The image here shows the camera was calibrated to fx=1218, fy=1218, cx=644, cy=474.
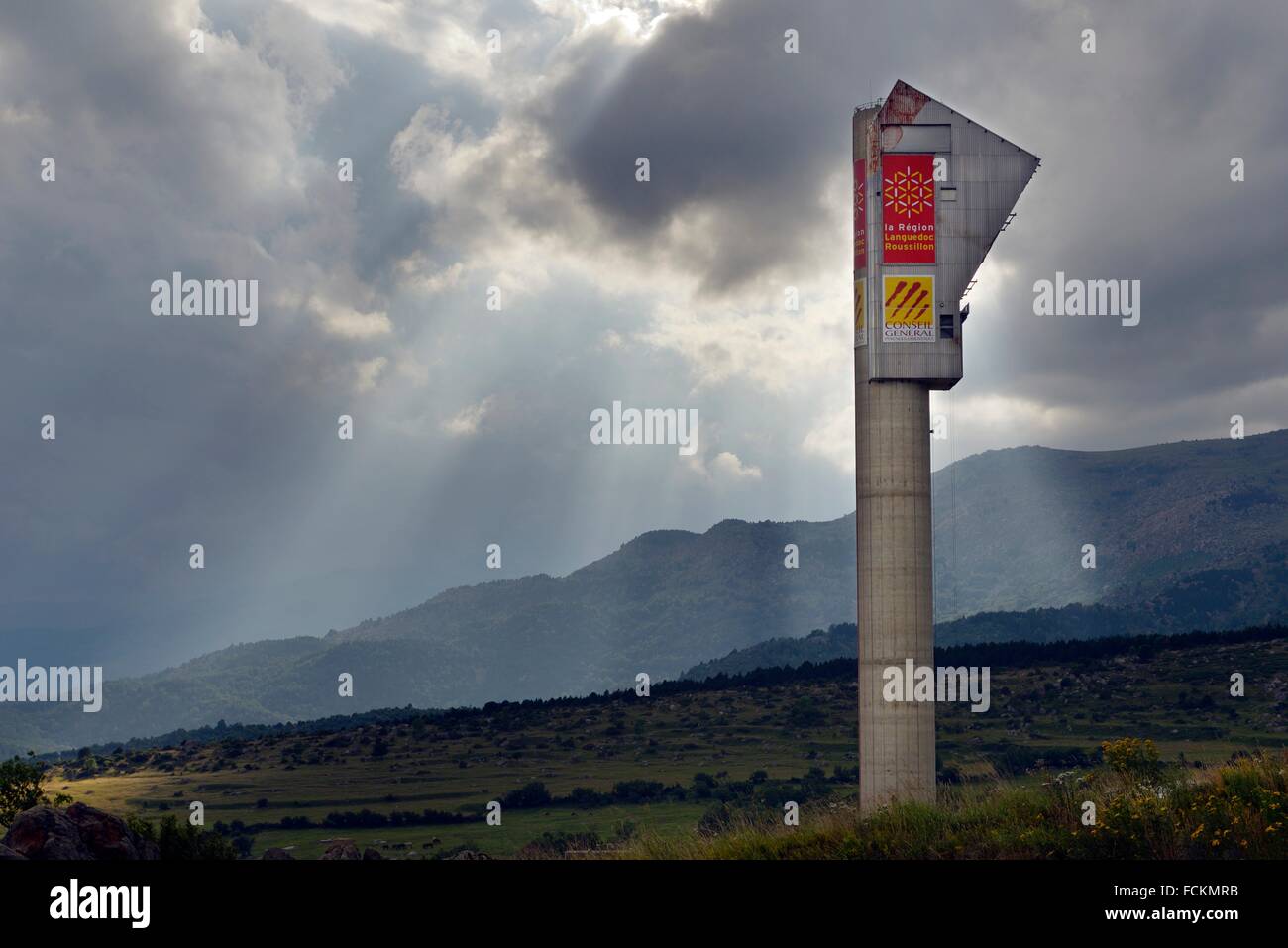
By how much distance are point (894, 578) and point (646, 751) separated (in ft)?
323

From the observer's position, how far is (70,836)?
106 ft

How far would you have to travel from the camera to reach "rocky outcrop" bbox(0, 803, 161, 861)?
3152 cm

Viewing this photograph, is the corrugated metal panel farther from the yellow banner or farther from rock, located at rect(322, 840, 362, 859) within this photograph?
rock, located at rect(322, 840, 362, 859)

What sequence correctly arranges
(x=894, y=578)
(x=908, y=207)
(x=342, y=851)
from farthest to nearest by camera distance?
(x=342, y=851), (x=908, y=207), (x=894, y=578)

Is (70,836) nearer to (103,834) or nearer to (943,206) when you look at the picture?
(103,834)

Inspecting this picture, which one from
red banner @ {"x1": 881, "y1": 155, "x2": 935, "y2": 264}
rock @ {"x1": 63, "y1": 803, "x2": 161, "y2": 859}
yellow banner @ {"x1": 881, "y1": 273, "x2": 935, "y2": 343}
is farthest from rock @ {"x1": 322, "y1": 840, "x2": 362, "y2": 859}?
red banner @ {"x1": 881, "y1": 155, "x2": 935, "y2": 264}

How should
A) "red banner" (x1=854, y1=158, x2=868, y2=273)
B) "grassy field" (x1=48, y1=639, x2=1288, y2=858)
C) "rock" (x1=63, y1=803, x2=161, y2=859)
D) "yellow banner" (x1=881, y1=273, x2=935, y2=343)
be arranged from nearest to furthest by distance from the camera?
1. "rock" (x1=63, y1=803, x2=161, y2=859)
2. "yellow banner" (x1=881, y1=273, x2=935, y2=343)
3. "red banner" (x1=854, y1=158, x2=868, y2=273)
4. "grassy field" (x1=48, y1=639, x2=1288, y2=858)

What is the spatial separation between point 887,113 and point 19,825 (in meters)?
35.6

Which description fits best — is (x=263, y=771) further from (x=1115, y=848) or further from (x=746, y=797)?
(x=1115, y=848)

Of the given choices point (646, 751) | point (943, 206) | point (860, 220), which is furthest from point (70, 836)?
point (646, 751)

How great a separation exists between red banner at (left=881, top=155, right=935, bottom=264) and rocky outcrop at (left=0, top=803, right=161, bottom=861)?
30691mm
